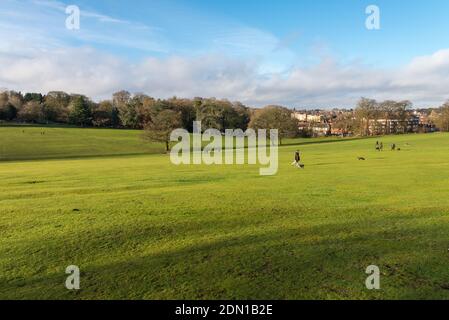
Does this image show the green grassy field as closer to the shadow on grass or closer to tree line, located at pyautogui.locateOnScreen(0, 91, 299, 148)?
the shadow on grass

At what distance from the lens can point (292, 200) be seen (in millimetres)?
16688

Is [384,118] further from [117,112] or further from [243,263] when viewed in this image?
[243,263]

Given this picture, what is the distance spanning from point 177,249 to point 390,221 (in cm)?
733

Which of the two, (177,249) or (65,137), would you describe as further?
(65,137)

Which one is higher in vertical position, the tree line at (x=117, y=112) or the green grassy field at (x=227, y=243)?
the tree line at (x=117, y=112)

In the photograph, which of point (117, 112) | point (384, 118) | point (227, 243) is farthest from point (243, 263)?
point (117, 112)

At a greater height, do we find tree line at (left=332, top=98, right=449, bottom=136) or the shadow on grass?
tree line at (left=332, top=98, right=449, bottom=136)

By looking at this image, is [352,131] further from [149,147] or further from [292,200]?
[292,200]

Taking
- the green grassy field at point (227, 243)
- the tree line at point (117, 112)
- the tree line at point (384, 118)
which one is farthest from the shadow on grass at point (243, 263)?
the tree line at point (384, 118)

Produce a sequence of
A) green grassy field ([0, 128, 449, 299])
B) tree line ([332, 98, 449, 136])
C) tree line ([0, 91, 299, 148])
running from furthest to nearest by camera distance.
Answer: tree line ([332, 98, 449, 136]) → tree line ([0, 91, 299, 148]) → green grassy field ([0, 128, 449, 299])

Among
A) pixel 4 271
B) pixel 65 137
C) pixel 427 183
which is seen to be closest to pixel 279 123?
pixel 65 137

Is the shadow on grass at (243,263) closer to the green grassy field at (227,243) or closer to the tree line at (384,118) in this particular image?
the green grassy field at (227,243)

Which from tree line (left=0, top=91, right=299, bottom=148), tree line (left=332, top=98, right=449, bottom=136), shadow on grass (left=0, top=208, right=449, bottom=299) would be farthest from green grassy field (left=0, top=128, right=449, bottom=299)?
tree line (left=332, top=98, right=449, bottom=136)
